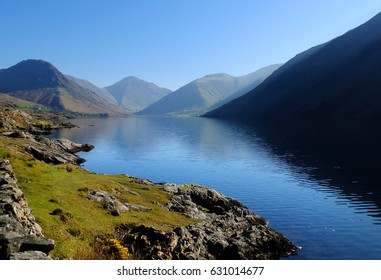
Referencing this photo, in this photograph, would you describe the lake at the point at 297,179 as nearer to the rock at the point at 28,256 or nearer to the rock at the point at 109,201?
the rock at the point at 109,201

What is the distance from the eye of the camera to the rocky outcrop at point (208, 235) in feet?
99.1

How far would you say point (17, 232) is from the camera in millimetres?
19500

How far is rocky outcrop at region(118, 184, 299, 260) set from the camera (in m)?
30.2

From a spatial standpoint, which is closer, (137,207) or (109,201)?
(109,201)

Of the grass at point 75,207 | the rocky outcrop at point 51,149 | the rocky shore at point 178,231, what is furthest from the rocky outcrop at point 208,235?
the rocky outcrop at point 51,149

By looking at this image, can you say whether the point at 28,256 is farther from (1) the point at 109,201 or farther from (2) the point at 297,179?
(2) the point at 297,179

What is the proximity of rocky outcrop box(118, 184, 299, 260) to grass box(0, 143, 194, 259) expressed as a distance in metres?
2.53

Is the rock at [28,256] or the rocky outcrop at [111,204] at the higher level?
the rock at [28,256]

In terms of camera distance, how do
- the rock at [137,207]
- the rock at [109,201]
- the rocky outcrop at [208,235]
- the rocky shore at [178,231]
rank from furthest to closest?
the rock at [137,207] → the rock at [109,201] → the rocky outcrop at [208,235] → the rocky shore at [178,231]

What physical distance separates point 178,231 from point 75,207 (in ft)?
34.3

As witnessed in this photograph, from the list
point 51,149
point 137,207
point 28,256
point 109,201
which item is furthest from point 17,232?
point 51,149

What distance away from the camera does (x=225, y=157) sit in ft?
393

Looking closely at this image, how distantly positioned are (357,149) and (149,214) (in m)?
101
